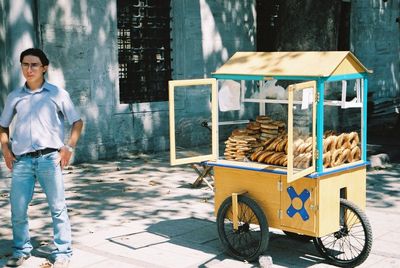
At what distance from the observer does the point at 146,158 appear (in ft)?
39.8

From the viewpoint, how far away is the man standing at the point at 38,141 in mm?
5484

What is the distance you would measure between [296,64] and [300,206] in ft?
4.18

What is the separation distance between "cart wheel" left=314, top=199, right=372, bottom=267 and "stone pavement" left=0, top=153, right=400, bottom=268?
0.45 ft

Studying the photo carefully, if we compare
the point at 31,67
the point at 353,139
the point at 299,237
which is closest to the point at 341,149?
the point at 353,139

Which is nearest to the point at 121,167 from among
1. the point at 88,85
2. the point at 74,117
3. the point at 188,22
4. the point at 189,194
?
the point at 88,85

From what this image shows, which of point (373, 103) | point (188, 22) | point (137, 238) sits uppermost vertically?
point (188, 22)

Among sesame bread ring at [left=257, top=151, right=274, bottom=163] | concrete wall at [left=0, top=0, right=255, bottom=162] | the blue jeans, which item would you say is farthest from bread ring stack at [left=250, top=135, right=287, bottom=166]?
concrete wall at [left=0, top=0, right=255, bottom=162]

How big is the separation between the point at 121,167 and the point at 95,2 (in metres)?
3.04

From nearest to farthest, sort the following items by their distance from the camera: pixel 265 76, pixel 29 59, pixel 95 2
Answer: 1. pixel 29 59
2. pixel 265 76
3. pixel 95 2

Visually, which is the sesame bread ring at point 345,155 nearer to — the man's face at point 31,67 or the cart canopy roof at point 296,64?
the cart canopy roof at point 296,64

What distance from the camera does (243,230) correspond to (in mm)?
6059

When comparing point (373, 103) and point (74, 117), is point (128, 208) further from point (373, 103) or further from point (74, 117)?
point (373, 103)

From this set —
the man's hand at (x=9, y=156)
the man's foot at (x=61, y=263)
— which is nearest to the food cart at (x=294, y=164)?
the man's foot at (x=61, y=263)

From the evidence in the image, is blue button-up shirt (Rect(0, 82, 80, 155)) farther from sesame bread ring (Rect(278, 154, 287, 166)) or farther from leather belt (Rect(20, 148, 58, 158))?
sesame bread ring (Rect(278, 154, 287, 166))
